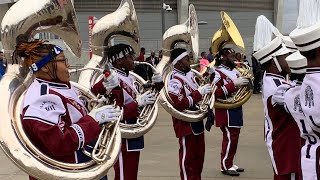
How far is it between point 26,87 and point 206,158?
4.65 metres

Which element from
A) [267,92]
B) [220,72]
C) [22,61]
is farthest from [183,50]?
[22,61]

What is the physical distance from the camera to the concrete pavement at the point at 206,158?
6.59m

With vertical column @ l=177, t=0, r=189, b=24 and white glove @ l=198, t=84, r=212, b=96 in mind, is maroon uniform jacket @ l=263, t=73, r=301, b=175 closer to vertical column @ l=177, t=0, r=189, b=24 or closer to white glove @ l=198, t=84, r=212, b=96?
white glove @ l=198, t=84, r=212, b=96

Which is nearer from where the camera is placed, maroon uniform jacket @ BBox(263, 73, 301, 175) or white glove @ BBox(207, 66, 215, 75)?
maroon uniform jacket @ BBox(263, 73, 301, 175)

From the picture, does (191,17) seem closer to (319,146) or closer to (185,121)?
(185,121)

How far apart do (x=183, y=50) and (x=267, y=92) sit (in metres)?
1.77

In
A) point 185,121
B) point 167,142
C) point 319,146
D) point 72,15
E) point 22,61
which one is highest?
point 72,15

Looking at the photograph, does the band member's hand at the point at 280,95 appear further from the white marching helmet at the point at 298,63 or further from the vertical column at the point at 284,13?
the vertical column at the point at 284,13

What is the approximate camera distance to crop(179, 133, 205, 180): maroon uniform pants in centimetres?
558

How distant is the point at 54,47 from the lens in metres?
3.21

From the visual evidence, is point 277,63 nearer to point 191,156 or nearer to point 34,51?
point 191,156

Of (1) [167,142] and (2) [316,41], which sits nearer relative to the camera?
(2) [316,41]

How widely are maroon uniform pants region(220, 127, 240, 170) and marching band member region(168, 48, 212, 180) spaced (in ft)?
3.63

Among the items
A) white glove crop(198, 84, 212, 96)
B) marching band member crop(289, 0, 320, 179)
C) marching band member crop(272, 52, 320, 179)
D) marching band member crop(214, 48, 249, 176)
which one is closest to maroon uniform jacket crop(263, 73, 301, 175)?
marching band member crop(272, 52, 320, 179)
